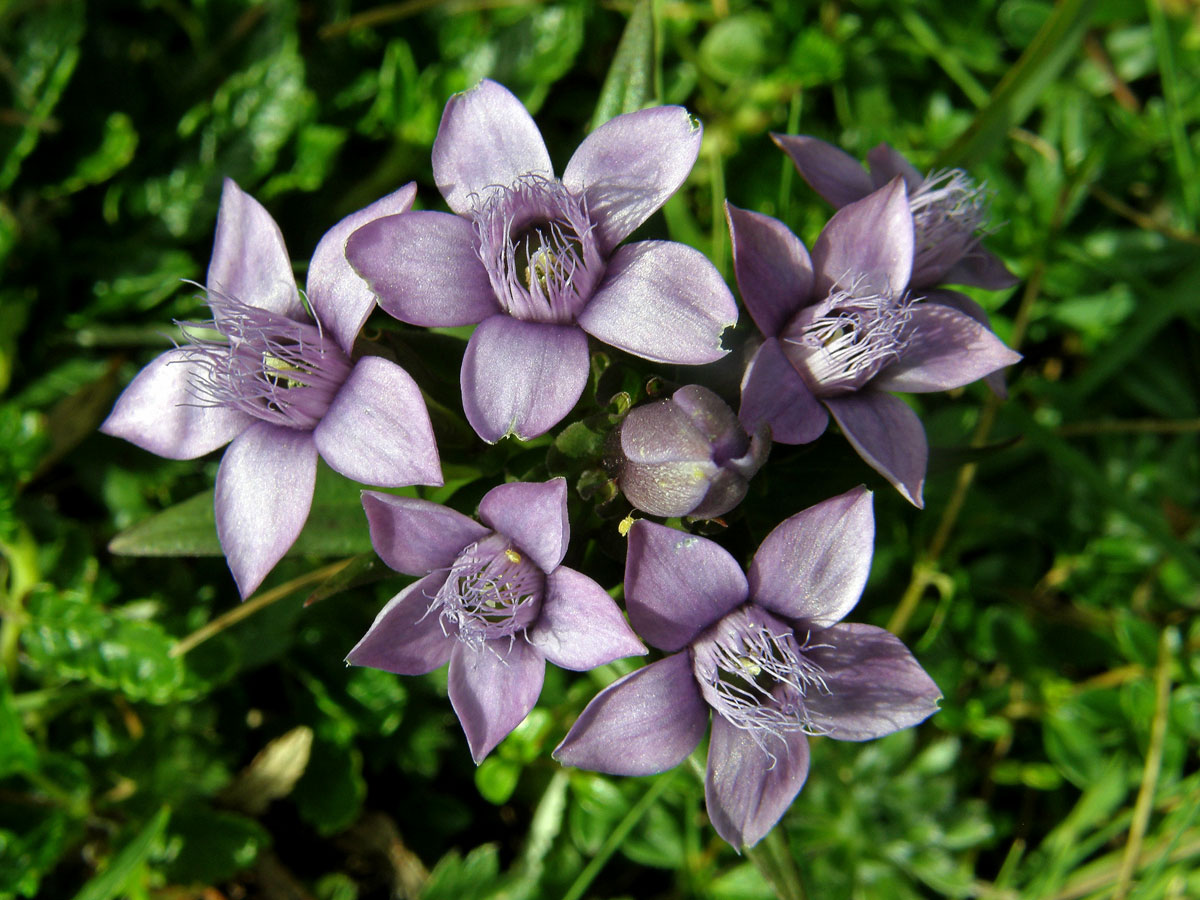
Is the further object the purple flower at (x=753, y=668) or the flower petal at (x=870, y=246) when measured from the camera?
the flower petal at (x=870, y=246)

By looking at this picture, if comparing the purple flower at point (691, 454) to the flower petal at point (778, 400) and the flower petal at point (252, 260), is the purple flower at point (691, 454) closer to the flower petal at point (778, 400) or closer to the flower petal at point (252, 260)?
the flower petal at point (778, 400)

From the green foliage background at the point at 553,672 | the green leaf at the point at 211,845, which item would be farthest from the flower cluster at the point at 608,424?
the green leaf at the point at 211,845

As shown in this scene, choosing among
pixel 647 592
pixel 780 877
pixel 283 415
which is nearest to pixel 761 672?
pixel 647 592

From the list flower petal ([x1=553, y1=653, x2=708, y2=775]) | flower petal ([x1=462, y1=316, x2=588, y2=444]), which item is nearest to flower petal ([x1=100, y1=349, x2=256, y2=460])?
flower petal ([x1=462, y1=316, x2=588, y2=444])

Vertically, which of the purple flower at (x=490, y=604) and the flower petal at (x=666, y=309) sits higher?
the flower petal at (x=666, y=309)

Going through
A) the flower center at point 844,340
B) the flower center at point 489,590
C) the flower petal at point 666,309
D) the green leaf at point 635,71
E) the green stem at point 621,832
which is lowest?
the green stem at point 621,832

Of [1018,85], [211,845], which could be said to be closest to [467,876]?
[211,845]
